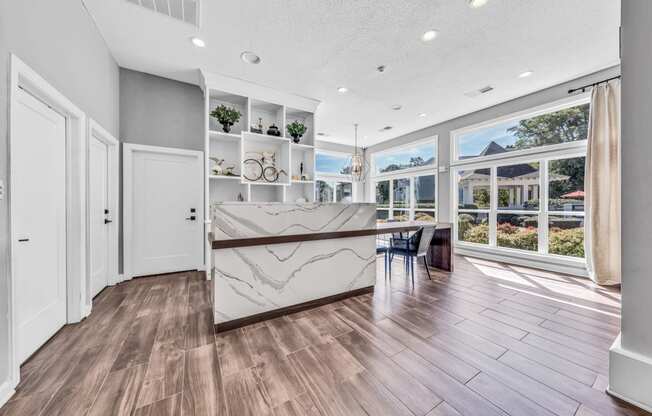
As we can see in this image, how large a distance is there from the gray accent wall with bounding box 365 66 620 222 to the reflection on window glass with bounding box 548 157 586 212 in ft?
3.38

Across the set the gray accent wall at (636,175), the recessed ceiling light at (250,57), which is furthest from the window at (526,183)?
the recessed ceiling light at (250,57)

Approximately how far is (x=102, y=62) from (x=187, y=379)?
3438 mm

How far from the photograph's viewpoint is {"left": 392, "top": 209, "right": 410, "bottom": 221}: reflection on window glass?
6.59m

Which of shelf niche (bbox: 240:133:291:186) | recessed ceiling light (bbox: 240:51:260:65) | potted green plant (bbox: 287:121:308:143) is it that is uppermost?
recessed ceiling light (bbox: 240:51:260:65)

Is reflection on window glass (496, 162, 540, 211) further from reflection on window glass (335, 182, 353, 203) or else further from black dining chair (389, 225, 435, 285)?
reflection on window glass (335, 182, 353, 203)

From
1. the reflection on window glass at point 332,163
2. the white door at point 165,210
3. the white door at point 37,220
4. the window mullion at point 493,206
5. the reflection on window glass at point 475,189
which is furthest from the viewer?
the reflection on window glass at point 332,163

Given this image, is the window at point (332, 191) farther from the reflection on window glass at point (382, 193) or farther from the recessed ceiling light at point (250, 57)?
the recessed ceiling light at point (250, 57)

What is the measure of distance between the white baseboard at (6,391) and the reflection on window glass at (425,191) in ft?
20.8

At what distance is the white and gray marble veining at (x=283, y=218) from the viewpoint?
211 centimetres

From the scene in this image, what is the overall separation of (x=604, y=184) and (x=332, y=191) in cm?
561

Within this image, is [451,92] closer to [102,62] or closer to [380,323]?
[380,323]

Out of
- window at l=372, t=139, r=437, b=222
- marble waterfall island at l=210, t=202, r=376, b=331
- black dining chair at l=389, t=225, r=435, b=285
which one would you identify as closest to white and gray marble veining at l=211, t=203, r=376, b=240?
marble waterfall island at l=210, t=202, r=376, b=331

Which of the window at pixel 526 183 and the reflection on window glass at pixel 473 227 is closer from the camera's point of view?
the window at pixel 526 183

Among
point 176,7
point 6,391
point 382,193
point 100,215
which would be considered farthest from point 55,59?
point 382,193
